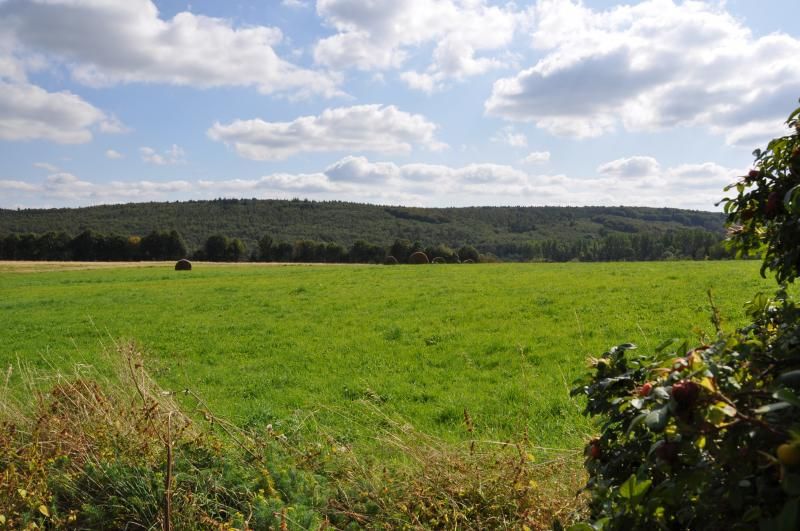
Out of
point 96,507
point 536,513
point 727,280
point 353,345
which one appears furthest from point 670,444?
point 727,280

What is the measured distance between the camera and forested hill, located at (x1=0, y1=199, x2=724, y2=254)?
14375 centimetres

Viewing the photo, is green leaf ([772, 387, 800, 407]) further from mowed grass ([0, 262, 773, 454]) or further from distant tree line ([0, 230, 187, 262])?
distant tree line ([0, 230, 187, 262])

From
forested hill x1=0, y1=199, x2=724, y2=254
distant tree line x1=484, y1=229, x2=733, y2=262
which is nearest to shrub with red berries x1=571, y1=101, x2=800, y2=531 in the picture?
distant tree line x1=484, y1=229, x2=733, y2=262

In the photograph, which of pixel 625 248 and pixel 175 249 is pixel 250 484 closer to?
pixel 175 249

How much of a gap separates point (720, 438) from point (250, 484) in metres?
3.54

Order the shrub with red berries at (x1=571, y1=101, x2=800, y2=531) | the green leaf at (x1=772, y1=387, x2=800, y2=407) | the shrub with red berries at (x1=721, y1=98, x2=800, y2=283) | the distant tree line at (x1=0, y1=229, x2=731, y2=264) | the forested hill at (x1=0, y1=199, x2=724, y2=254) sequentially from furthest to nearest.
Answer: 1. the forested hill at (x1=0, y1=199, x2=724, y2=254)
2. the distant tree line at (x1=0, y1=229, x2=731, y2=264)
3. the shrub with red berries at (x1=721, y1=98, x2=800, y2=283)
4. the shrub with red berries at (x1=571, y1=101, x2=800, y2=531)
5. the green leaf at (x1=772, y1=387, x2=800, y2=407)

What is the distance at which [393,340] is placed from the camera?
44.9ft

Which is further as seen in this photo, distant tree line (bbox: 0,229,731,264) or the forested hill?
the forested hill

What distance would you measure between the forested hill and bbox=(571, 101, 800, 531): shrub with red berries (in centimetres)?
13173

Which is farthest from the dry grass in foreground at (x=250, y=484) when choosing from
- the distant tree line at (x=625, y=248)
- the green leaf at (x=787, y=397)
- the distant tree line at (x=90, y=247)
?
the distant tree line at (x=625, y=248)

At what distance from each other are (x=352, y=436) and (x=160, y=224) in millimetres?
155991

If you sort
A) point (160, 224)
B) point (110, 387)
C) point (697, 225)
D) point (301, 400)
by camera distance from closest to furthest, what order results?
1. point (110, 387)
2. point (301, 400)
3. point (160, 224)
4. point (697, 225)

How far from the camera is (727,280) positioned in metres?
20.2

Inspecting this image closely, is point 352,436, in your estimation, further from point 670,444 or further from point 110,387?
point 670,444
